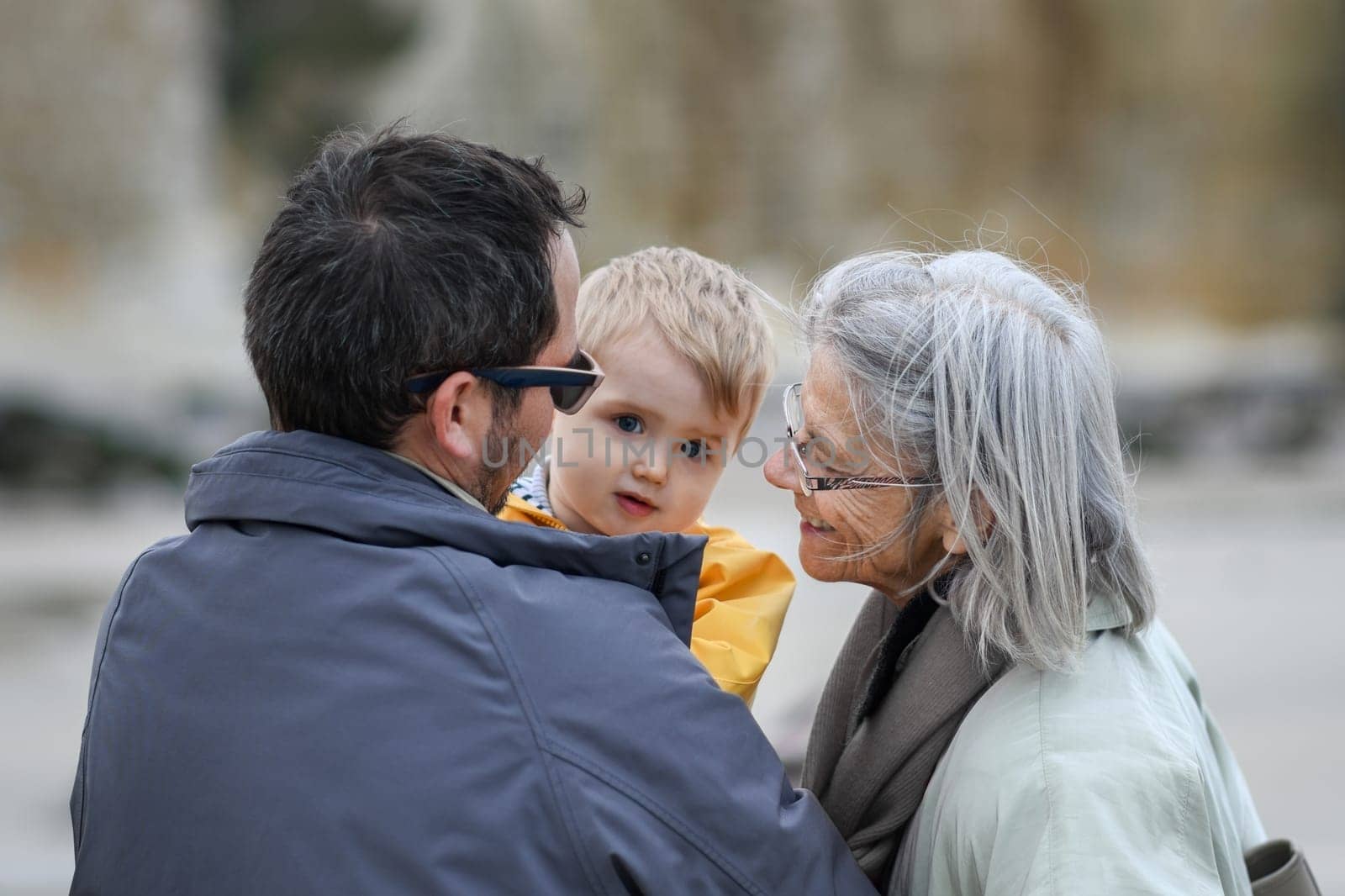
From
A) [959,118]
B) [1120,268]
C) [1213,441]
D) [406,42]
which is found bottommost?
[1213,441]

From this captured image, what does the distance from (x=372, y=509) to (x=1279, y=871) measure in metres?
1.42

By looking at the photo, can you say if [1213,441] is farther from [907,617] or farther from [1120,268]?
[907,617]

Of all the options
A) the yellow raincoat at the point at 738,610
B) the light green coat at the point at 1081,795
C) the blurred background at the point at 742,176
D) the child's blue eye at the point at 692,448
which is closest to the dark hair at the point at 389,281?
the yellow raincoat at the point at 738,610

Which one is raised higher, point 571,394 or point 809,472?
point 571,394

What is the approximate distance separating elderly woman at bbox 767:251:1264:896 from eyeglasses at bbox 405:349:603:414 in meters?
0.37

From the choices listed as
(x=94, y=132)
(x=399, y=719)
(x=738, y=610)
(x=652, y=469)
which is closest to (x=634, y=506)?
(x=652, y=469)

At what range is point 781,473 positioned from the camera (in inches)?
79.7

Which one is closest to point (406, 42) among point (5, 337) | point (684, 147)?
point (684, 147)

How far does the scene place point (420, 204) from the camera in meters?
1.54

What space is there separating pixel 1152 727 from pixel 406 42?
1082 centimetres

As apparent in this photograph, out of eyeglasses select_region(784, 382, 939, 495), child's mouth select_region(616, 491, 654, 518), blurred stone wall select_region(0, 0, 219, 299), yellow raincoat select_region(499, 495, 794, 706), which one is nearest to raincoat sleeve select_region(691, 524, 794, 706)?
yellow raincoat select_region(499, 495, 794, 706)

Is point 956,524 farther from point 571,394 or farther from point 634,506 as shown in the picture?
point 634,506

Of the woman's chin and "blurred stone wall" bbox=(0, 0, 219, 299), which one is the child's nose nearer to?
the woman's chin

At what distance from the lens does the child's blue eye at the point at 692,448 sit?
250 centimetres
